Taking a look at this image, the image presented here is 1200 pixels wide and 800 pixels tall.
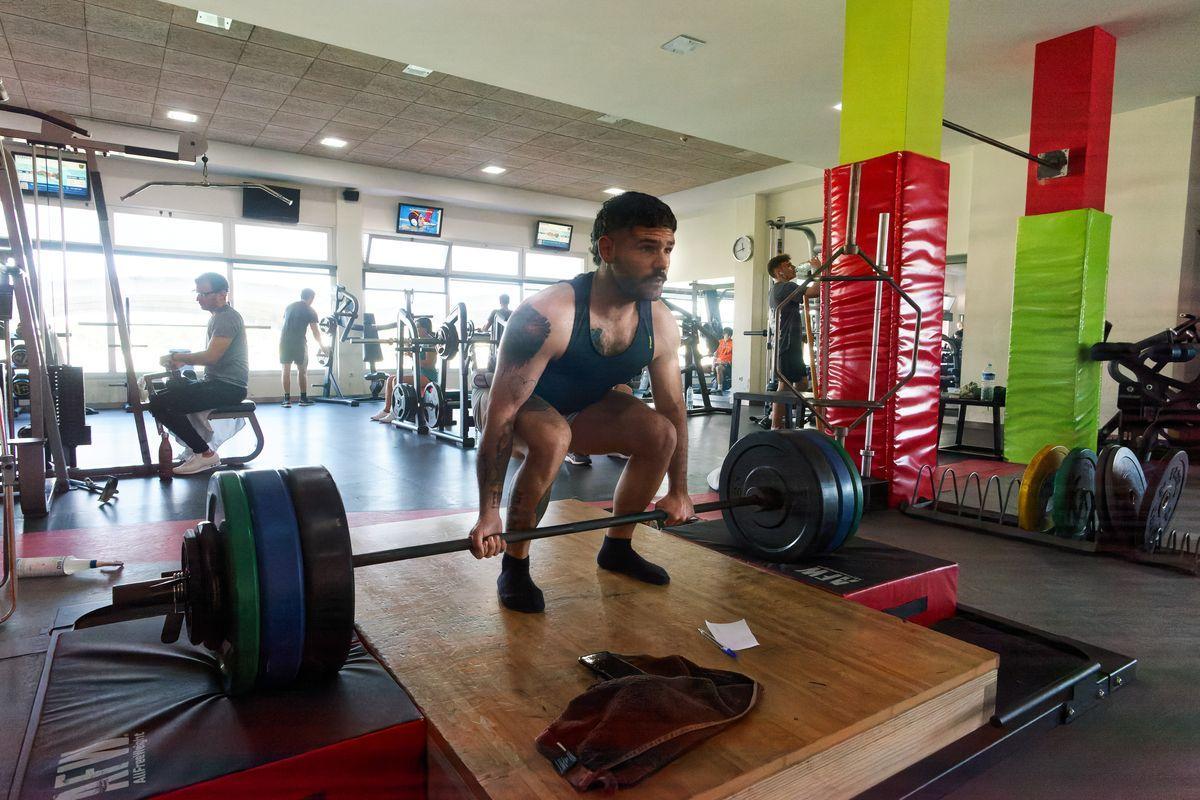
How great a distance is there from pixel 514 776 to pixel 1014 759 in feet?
3.22

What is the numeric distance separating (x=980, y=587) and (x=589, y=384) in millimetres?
1515

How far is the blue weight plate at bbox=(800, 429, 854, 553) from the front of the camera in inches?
74.6

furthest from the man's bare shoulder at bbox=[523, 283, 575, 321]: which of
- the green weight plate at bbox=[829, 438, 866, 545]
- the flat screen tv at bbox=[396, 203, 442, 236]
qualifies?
the flat screen tv at bbox=[396, 203, 442, 236]

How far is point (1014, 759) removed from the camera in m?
1.29

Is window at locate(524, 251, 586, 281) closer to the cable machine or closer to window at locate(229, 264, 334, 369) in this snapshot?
window at locate(229, 264, 334, 369)

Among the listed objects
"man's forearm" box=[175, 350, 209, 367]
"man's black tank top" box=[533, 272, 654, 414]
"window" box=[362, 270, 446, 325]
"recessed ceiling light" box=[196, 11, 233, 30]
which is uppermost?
"recessed ceiling light" box=[196, 11, 233, 30]

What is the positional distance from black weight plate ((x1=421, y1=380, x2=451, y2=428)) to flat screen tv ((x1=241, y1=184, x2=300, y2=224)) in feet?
13.1

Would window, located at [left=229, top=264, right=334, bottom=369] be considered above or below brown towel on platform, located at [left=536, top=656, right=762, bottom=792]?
above

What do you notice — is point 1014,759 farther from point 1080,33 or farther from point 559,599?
point 1080,33

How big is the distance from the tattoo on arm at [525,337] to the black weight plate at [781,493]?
2.77ft

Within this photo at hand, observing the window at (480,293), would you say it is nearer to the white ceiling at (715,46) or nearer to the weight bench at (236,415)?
the white ceiling at (715,46)

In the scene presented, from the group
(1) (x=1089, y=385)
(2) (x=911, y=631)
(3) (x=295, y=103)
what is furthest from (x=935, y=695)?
(3) (x=295, y=103)

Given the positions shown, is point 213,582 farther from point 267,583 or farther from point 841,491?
point 841,491

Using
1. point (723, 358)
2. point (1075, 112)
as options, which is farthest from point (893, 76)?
point (723, 358)
